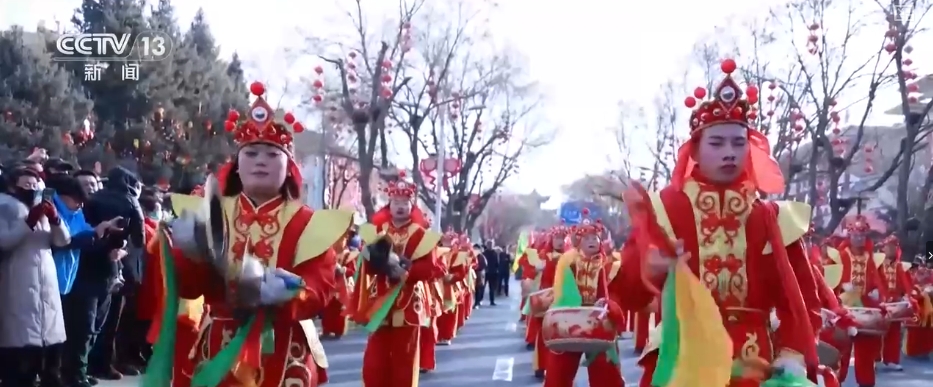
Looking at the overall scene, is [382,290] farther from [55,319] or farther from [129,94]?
[129,94]

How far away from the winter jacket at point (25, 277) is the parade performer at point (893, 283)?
10118 millimetres

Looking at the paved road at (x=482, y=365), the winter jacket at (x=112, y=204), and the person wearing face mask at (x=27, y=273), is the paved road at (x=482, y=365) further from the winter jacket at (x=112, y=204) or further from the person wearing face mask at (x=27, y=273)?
the person wearing face mask at (x=27, y=273)

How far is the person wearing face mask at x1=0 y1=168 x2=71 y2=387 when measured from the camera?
25.0 ft

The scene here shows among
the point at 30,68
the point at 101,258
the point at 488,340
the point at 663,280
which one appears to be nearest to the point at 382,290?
the point at 101,258

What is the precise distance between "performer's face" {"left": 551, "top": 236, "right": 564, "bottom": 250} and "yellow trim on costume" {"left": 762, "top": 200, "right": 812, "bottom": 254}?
7.03 meters

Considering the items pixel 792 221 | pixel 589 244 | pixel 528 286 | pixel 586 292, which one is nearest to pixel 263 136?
pixel 792 221

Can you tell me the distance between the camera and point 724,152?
16.4ft

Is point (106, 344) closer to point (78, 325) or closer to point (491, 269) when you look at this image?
point (78, 325)

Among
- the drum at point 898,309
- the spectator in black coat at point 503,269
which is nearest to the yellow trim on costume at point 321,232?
the drum at point 898,309

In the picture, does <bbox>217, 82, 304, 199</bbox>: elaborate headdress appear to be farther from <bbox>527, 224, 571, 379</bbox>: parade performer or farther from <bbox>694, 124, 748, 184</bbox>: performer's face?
<bbox>527, 224, 571, 379</bbox>: parade performer

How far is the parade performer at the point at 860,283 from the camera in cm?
1244

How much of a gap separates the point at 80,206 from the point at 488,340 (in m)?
9.80

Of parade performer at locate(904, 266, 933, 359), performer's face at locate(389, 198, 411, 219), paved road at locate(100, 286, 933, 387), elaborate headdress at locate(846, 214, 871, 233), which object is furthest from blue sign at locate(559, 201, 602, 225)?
parade performer at locate(904, 266, 933, 359)

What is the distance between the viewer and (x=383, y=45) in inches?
1037
